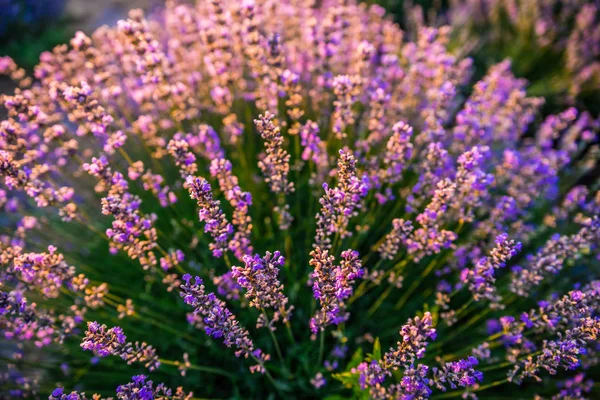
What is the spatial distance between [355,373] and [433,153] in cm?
A: 124

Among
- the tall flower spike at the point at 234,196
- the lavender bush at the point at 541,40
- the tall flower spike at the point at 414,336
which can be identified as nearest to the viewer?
the tall flower spike at the point at 414,336

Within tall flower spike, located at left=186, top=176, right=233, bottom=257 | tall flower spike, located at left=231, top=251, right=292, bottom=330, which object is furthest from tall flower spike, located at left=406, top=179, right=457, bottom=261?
tall flower spike, located at left=186, top=176, right=233, bottom=257

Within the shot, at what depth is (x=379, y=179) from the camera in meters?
2.65

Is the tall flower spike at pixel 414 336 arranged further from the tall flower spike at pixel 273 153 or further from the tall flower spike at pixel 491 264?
the tall flower spike at pixel 273 153

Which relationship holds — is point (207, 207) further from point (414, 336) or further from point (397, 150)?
point (397, 150)

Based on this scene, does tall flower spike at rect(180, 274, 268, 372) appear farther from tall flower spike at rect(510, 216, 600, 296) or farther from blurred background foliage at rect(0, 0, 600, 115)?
blurred background foliage at rect(0, 0, 600, 115)

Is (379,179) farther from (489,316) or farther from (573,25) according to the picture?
(573,25)

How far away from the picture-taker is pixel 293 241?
10.9ft

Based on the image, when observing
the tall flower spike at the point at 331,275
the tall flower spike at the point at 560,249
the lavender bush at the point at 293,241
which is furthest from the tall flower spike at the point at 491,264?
the tall flower spike at the point at 331,275

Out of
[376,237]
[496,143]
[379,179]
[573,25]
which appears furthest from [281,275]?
[573,25]

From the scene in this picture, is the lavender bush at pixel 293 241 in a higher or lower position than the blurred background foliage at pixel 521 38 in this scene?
lower

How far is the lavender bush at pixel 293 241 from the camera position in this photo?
192cm

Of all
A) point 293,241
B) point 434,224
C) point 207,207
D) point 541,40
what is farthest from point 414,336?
point 541,40

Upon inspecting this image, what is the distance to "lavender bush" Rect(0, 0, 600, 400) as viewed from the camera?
6.31 ft
